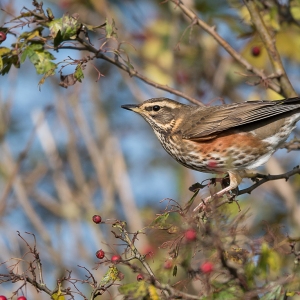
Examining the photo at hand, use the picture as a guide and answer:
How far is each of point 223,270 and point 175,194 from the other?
16.3 feet

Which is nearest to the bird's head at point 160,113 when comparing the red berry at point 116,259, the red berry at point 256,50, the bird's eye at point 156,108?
the bird's eye at point 156,108

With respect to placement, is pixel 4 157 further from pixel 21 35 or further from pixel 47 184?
pixel 21 35

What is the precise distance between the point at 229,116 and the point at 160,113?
0.67 meters

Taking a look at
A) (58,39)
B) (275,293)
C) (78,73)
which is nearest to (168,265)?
(275,293)

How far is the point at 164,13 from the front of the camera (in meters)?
7.89

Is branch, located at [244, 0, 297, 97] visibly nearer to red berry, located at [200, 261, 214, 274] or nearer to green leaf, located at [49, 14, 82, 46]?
green leaf, located at [49, 14, 82, 46]

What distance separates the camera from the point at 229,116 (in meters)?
5.25

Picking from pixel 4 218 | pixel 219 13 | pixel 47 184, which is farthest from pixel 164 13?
pixel 4 218

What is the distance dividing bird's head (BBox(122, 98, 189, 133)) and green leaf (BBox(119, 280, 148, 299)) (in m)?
3.14

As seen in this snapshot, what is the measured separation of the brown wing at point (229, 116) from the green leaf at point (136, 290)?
2.79 m

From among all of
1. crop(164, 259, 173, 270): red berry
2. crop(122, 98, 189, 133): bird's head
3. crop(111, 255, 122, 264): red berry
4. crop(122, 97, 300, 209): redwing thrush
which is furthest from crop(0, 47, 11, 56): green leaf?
crop(164, 259, 173, 270): red berry

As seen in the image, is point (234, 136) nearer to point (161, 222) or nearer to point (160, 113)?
point (160, 113)

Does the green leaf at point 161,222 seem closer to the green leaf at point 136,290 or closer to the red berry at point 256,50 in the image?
the green leaf at point 136,290

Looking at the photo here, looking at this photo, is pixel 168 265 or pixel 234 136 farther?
pixel 234 136
